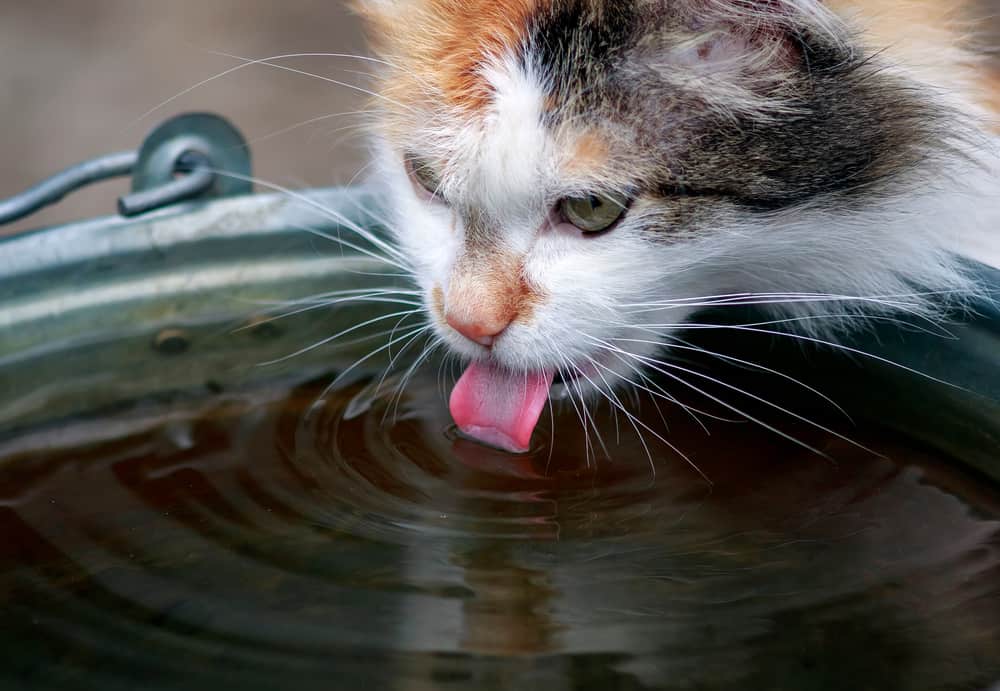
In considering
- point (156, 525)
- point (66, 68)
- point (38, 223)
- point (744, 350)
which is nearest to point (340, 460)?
point (156, 525)

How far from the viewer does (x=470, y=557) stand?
918 millimetres

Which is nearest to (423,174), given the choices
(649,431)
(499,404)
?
(499,404)

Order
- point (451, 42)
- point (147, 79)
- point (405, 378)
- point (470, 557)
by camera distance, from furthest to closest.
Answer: point (147, 79) < point (405, 378) < point (451, 42) < point (470, 557)

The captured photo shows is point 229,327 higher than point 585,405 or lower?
higher

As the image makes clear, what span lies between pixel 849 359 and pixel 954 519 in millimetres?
241

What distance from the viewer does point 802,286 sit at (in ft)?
3.59

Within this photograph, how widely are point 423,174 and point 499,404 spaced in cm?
23

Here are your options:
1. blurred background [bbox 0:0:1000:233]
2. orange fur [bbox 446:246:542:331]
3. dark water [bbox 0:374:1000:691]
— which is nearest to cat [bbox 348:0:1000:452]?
orange fur [bbox 446:246:542:331]

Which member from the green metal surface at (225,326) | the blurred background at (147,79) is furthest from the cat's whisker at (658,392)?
the blurred background at (147,79)

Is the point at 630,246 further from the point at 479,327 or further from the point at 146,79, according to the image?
the point at 146,79

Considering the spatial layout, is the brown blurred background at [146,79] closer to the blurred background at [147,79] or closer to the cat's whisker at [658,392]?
the blurred background at [147,79]

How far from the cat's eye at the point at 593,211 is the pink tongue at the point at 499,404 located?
15cm

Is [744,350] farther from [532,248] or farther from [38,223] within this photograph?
[38,223]

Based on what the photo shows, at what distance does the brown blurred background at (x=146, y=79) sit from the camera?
2.80 meters
